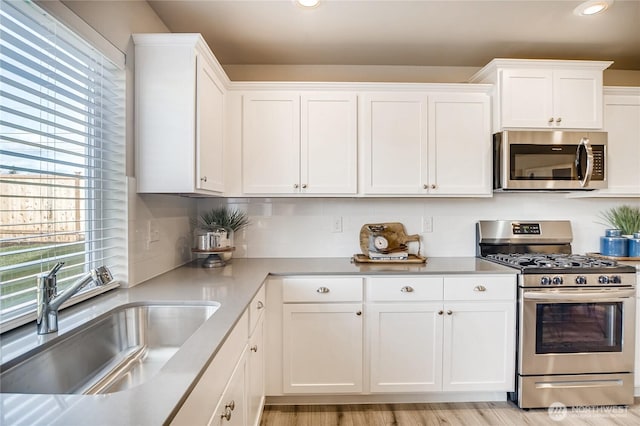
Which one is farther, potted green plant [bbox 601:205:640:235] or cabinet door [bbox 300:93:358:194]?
potted green plant [bbox 601:205:640:235]

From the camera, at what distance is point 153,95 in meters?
1.79

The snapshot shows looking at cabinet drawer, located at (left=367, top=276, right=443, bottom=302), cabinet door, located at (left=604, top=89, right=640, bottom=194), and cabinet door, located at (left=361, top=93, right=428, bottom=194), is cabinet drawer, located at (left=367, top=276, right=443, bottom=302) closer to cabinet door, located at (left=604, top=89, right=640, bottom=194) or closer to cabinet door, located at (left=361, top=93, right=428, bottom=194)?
cabinet door, located at (left=361, top=93, right=428, bottom=194)

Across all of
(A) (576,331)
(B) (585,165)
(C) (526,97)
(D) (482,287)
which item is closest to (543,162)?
(B) (585,165)

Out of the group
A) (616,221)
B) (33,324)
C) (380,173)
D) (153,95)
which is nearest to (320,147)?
(380,173)

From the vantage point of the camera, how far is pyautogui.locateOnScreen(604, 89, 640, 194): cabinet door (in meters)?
2.54

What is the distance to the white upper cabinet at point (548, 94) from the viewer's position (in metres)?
2.36

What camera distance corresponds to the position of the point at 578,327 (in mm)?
2129

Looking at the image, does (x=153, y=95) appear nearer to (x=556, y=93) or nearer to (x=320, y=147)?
(x=320, y=147)

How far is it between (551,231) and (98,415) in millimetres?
3043

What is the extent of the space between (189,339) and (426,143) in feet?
6.55

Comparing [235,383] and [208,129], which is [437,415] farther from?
[208,129]

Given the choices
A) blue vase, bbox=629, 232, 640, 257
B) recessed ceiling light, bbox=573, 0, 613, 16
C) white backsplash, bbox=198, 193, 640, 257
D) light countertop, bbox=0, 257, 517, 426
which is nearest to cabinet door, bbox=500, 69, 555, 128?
recessed ceiling light, bbox=573, 0, 613, 16

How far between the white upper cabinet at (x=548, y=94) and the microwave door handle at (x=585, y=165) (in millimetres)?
131

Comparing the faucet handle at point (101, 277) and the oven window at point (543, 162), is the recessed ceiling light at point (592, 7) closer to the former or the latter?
the oven window at point (543, 162)
